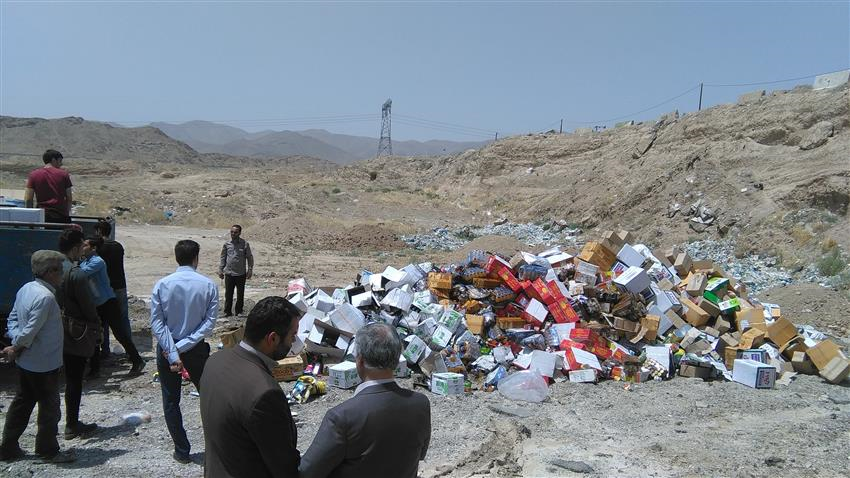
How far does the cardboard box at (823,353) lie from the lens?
741 cm

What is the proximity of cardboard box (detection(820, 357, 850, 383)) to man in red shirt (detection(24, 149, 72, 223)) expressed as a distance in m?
9.53

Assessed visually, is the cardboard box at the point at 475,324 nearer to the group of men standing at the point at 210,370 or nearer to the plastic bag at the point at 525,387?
the plastic bag at the point at 525,387

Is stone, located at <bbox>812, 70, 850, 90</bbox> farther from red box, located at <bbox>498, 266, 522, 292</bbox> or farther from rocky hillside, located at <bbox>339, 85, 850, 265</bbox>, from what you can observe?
red box, located at <bbox>498, 266, 522, 292</bbox>

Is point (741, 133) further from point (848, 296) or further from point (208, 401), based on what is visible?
point (208, 401)

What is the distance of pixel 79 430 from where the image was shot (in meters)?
4.71

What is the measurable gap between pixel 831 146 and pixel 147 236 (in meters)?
22.1

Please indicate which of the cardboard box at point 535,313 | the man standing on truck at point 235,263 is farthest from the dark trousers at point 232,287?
the cardboard box at point 535,313

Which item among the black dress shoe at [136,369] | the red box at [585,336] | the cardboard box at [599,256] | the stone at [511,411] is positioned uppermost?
the cardboard box at [599,256]

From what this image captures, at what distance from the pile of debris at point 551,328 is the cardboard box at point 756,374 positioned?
1 cm

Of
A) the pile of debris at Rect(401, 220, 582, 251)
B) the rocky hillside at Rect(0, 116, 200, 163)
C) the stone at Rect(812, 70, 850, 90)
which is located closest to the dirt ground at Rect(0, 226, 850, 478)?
the pile of debris at Rect(401, 220, 582, 251)

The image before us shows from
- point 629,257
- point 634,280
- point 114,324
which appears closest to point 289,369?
point 114,324

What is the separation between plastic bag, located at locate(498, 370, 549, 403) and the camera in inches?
245

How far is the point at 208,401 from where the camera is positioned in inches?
84.0

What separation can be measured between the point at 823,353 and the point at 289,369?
6761mm
